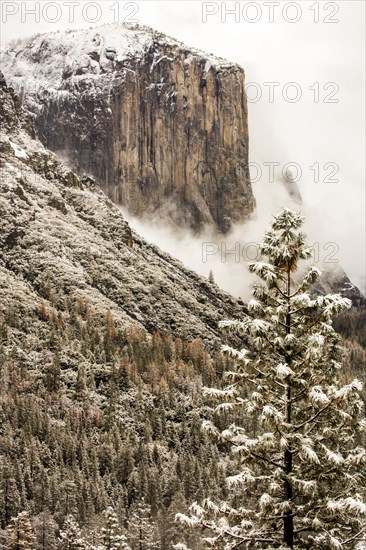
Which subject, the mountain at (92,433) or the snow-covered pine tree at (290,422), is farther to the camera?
the mountain at (92,433)

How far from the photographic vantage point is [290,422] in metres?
20.3

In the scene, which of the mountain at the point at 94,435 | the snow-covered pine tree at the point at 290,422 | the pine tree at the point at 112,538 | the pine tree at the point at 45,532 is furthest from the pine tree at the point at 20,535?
the pine tree at the point at 45,532

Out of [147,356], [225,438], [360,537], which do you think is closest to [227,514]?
[225,438]

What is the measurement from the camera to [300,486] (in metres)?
19.2

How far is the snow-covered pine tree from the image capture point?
19.4m

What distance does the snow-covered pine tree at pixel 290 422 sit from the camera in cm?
1936

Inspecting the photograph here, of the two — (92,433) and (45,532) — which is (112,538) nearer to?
(45,532)

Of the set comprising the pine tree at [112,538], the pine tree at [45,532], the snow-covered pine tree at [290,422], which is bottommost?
the pine tree at [45,532]

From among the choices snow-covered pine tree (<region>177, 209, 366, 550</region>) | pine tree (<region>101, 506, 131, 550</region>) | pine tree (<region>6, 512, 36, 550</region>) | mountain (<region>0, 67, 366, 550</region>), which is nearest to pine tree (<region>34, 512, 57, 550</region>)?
mountain (<region>0, 67, 366, 550</region>)

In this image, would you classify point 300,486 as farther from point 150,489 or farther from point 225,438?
point 150,489

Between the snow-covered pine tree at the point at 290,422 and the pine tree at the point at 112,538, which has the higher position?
the snow-covered pine tree at the point at 290,422

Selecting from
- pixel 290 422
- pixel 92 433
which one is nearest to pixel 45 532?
pixel 92 433

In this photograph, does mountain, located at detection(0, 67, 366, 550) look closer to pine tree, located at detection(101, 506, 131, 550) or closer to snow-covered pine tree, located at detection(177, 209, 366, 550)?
pine tree, located at detection(101, 506, 131, 550)

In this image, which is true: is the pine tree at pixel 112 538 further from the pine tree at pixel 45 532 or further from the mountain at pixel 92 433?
the pine tree at pixel 45 532
